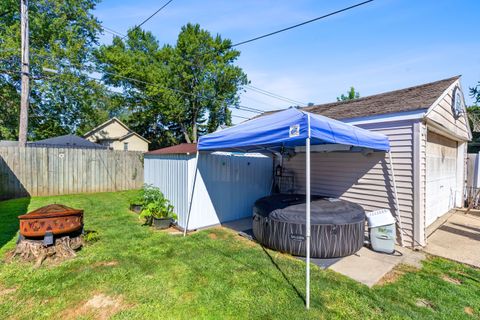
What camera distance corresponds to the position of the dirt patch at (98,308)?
2.31m

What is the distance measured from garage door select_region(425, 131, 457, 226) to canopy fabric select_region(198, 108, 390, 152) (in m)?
1.96

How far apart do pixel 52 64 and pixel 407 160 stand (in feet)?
54.1

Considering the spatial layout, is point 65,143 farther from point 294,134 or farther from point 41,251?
point 294,134

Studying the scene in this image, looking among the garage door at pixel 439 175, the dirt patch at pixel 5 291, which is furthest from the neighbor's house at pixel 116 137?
the garage door at pixel 439 175

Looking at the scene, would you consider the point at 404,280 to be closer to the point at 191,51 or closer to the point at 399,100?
the point at 399,100

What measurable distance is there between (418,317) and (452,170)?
689 centimetres

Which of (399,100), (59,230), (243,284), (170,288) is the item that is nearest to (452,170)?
(399,100)

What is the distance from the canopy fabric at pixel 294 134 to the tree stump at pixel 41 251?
266 centimetres

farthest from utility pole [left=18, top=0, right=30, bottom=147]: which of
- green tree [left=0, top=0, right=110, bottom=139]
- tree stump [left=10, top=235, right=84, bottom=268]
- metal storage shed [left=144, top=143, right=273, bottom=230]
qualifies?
tree stump [left=10, top=235, right=84, bottom=268]

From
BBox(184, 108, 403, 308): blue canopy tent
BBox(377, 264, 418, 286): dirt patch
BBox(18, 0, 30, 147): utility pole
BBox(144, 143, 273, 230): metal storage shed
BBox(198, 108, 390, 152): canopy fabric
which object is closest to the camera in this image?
BBox(184, 108, 403, 308): blue canopy tent

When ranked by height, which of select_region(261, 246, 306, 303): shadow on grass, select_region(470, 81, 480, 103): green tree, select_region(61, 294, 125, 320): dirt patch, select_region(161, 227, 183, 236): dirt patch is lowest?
select_region(161, 227, 183, 236): dirt patch

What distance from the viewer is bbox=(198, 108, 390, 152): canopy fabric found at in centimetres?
284

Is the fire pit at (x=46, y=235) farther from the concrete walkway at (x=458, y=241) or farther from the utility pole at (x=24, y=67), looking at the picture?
the utility pole at (x=24, y=67)

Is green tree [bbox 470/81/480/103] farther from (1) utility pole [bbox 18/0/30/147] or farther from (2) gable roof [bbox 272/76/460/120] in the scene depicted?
(1) utility pole [bbox 18/0/30/147]
